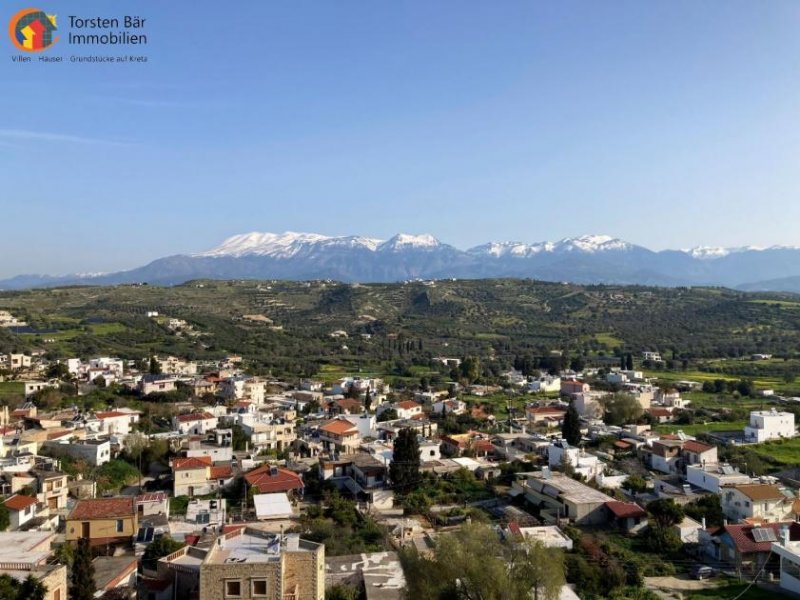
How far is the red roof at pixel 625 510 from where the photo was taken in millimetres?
23891

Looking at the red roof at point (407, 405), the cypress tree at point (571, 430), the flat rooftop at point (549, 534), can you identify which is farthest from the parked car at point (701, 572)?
the red roof at point (407, 405)

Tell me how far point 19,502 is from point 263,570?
13.2 meters

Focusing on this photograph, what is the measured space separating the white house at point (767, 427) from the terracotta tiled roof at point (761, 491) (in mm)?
15033

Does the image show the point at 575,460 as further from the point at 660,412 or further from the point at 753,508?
the point at 660,412

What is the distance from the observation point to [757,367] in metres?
68.4

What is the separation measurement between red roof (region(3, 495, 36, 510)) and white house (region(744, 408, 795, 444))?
35.8 meters

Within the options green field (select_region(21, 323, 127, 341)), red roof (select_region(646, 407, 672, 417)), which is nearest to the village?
red roof (select_region(646, 407, 672, 417))

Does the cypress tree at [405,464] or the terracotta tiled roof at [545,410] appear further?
the terracotta tiled roof at [545,410]

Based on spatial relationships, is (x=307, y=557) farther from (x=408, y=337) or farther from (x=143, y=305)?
(x=143, y=305)

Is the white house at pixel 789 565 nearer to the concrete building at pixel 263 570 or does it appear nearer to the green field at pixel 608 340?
the concrete building at pixel 263 570

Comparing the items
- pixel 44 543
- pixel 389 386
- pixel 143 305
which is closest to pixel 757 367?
pixel 389 386

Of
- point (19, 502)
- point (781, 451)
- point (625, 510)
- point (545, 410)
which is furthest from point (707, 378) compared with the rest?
point (19, 502)

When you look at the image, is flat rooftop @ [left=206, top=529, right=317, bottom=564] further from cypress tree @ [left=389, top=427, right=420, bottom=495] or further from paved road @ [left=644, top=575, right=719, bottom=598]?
cypress tree @ [left=389, top=427, right=420, bottom=495]

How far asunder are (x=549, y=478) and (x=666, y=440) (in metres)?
10.4
